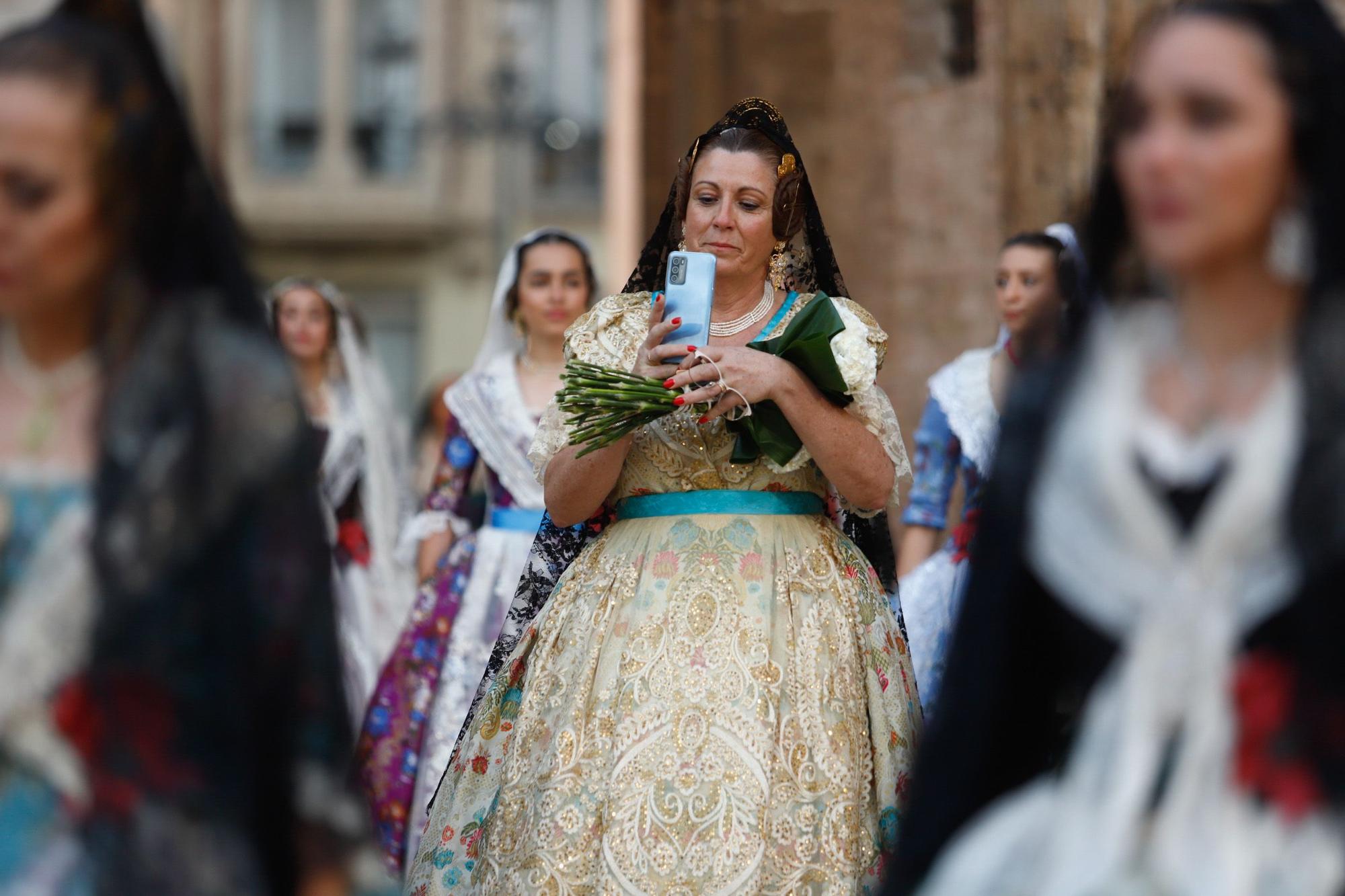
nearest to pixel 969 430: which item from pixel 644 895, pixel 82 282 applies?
pixel 644 895

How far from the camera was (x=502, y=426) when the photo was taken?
659cm

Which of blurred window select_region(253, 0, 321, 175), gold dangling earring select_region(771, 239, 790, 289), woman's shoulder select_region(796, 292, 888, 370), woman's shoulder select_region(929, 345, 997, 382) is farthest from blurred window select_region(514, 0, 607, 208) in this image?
woman's shoulder select_region(796, 292, 888, 370)

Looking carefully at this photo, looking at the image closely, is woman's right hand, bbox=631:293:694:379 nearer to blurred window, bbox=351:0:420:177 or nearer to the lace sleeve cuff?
the lace sleeve cuff

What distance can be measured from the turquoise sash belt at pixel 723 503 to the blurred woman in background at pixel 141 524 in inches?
66.7

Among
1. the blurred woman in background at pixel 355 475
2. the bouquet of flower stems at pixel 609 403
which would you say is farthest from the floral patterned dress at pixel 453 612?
the bouquet of flower stems at pixel 609 403

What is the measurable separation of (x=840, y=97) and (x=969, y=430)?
2793 millimetres

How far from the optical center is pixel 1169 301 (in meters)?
2.78

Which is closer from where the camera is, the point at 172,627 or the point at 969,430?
the point at 172,627

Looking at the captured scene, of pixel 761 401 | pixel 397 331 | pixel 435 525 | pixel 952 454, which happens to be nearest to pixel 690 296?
pixel 761 401

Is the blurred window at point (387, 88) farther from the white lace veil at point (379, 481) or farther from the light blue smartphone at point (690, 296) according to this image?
the light blue smartphone at point (690, 296)

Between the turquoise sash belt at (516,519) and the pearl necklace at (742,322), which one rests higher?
the pearl necklace at (742,322)

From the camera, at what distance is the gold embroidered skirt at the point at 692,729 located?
407 centimetres

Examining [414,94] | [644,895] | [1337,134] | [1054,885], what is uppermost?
[1337,134]

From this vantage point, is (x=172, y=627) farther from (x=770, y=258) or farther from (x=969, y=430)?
(x=969, y=430)
